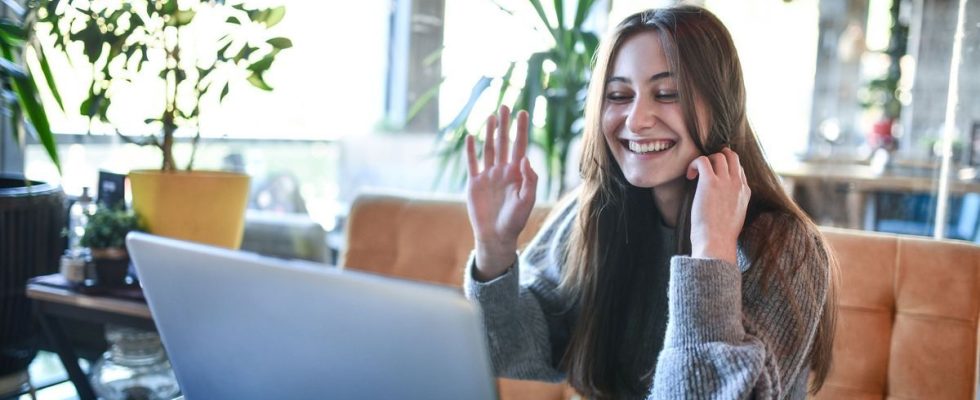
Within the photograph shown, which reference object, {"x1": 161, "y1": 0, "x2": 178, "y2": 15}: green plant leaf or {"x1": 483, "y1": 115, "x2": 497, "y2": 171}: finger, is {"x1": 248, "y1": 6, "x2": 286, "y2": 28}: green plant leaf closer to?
{"x1": 161, "y1": 0, "x2": 178, "y2": 15}: green plant leaf

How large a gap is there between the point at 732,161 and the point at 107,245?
1.13m

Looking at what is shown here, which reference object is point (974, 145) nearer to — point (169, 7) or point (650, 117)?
point (650, 117)

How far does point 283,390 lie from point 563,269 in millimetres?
725

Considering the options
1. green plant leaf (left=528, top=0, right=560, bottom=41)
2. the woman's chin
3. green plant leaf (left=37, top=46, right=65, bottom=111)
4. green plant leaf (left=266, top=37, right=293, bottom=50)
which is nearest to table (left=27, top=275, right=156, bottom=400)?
green plant leaf (left=37, top=46, right=65, bottom=111)

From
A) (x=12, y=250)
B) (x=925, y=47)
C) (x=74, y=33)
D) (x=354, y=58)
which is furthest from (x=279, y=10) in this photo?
(x=925, y=47)

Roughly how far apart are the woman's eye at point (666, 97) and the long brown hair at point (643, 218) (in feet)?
0.05

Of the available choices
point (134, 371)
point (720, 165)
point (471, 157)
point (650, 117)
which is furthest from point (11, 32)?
point (720, 165)

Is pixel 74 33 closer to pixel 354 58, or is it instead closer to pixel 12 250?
pixel 12 250

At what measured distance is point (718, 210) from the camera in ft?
3.42

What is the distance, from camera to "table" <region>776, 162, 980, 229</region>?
9.34ft

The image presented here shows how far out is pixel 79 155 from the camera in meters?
2.66

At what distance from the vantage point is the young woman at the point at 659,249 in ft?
3.31

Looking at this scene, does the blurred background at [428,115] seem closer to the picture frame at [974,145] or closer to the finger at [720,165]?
the picture frame at [974,145]

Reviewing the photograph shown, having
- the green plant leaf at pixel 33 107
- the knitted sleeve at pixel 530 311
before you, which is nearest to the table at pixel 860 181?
the knitted sleeve at pixel 530 311
